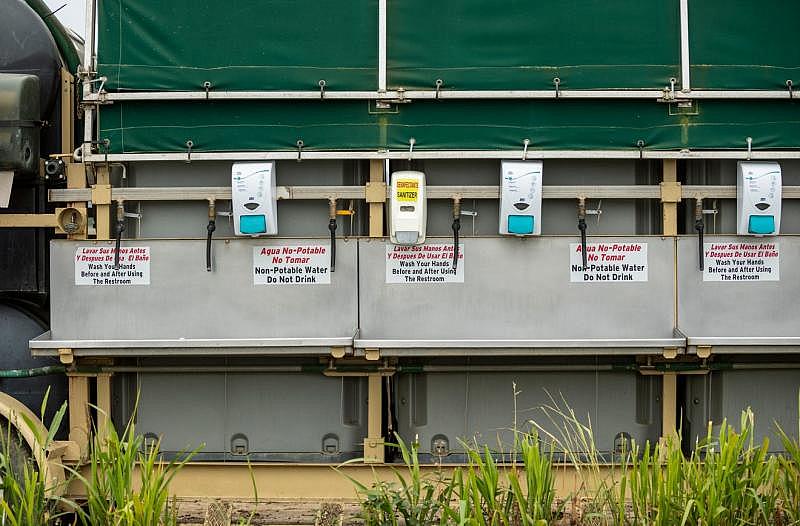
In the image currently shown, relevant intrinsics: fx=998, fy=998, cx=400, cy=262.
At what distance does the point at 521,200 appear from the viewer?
5.60 metres

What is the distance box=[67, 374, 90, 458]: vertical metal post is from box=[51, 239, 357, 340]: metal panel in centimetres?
35

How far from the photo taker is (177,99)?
5.68 meters

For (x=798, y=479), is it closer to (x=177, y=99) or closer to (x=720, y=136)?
(x=720, y=136)

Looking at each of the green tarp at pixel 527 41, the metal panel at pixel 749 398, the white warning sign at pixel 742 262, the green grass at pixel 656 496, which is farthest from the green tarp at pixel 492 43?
the green grass at pixel 656 496

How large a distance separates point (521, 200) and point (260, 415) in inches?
78.5

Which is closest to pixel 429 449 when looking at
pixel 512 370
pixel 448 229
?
pixel 512 370

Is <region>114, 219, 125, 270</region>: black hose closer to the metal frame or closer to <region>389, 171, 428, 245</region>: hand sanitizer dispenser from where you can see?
the metal frame

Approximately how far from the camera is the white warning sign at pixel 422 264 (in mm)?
5613

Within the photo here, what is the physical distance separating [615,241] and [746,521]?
187cm

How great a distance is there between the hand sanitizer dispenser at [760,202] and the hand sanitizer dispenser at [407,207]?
5.97 ft

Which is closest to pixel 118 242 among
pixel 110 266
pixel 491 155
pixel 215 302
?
pixel 110 266

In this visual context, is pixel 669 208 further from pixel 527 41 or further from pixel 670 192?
pixel 527 41

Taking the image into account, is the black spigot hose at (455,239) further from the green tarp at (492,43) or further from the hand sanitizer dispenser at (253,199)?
the hand sanitizer dispenser at (253,199)

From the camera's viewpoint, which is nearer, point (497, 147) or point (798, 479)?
point (798, 479)
